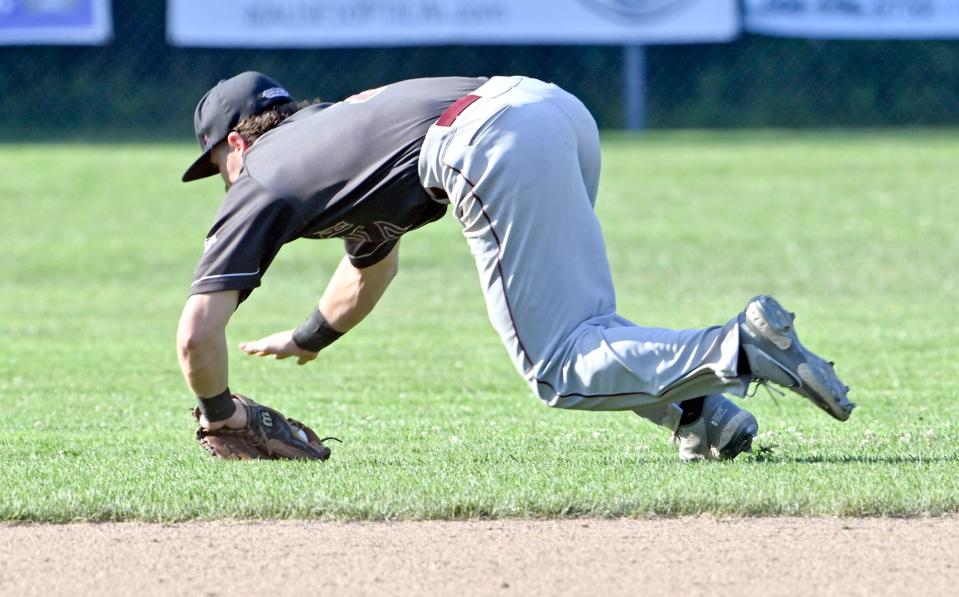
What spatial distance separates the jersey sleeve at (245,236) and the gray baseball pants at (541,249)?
0.49m

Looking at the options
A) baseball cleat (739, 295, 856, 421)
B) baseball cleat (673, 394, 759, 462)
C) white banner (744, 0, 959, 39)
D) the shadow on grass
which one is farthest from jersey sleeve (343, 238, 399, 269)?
white banner (744, 0, 959, 39)

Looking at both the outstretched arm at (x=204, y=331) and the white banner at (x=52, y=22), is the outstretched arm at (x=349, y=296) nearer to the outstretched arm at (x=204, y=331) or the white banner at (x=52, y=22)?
the outstretched arm at (x=204, y=331)

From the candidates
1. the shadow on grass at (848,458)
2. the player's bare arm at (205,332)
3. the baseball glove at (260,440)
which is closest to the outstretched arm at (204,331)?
the player's bare arm at (205,332)

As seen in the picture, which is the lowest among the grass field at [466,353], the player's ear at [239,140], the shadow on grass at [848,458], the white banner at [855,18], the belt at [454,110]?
the white banner at [855,18]

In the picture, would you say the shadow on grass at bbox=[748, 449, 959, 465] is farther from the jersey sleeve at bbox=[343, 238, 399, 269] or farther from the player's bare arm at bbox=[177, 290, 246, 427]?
the player's bare arm at bbox=[177, 290, 246, 427]

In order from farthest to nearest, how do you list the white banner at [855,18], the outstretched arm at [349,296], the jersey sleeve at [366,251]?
the white banner at [855,18] < the outstretched arm at [349,296] < the jersey sleeve at [366,251]

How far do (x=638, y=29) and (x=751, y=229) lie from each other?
22.4 ft

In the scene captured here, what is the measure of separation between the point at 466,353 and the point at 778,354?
469cm

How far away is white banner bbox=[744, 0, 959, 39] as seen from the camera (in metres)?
21.5

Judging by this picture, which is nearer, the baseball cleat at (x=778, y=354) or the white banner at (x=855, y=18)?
the baseball cleat at (x=778, y=354)

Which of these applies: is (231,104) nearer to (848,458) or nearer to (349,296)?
(349,296)

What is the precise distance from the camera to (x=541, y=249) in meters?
4.95

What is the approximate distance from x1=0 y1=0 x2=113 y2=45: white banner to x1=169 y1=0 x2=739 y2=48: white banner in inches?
40.0

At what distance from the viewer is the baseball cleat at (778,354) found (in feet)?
14.9
